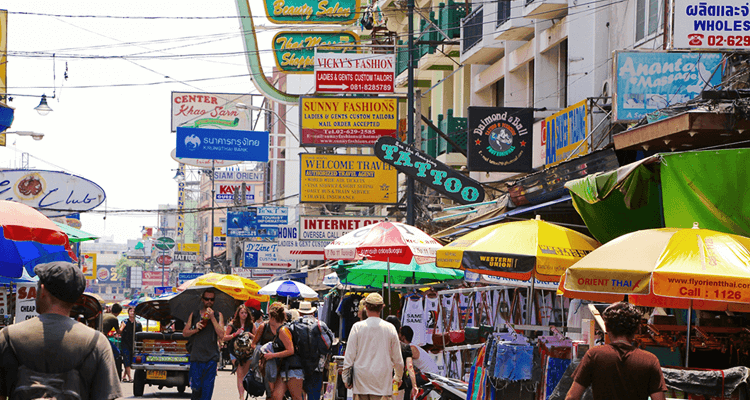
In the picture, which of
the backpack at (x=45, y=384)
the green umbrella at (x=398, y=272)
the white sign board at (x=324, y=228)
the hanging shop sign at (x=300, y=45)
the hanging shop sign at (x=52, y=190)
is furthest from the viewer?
the hanging shop sign at (x=52, y=190)

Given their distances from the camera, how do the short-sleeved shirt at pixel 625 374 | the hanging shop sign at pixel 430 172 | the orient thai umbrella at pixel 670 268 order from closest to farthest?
the short-sleeved shirt at pixel 625 374
the orient thai umbrella at pixel 670 268
the hanging shop sign at pixel 430 172

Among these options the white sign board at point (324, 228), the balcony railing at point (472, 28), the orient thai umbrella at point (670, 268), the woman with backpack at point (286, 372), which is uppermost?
the balcony railing at point (472, 28)

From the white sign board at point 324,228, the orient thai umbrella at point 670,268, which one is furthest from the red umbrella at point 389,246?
the white sign board at point 324,228

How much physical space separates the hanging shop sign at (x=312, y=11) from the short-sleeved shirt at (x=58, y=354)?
27968 mm

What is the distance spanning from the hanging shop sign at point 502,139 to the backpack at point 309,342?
9595 millimetres

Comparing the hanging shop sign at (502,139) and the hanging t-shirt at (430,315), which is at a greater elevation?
the hanging shop sign at (502,139)

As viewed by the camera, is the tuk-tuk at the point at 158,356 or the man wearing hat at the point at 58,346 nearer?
the man wearing hat at the point at 58,346

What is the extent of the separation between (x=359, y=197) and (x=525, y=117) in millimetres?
7526

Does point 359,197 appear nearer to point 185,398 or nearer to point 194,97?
point 185,398

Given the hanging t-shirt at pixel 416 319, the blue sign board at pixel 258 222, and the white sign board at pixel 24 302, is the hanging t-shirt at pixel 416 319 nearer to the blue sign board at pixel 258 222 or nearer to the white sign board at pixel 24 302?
the white sign board at pixel 24 302

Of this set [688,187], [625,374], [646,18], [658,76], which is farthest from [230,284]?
[625,374]

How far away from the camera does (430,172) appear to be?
20.4 meters

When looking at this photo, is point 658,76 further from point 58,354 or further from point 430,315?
point 58,354

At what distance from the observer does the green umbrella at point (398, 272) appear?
16562mm
